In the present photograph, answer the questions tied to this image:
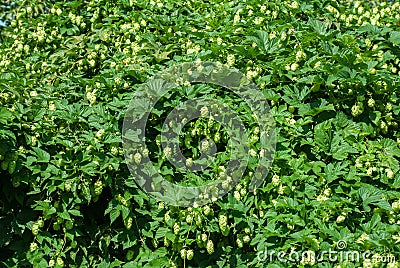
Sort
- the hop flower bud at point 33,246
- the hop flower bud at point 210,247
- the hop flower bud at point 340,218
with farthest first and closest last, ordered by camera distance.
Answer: the hop flower bud at point 33,246, the hop flower bud at point 210,247, the hop flower bud at point 340,218

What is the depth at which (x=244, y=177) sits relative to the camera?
2.39 m

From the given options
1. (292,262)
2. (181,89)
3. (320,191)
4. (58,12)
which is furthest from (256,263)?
(58,12)

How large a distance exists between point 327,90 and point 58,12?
1.86 metres

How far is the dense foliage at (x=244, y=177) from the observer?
222 centimetres

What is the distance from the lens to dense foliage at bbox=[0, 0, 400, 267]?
222 cm

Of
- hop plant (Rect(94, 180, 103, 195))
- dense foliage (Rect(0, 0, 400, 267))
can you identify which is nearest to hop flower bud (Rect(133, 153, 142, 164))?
dense foliage (Rect(0, 0, 400, 267))

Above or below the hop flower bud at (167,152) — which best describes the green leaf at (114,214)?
below

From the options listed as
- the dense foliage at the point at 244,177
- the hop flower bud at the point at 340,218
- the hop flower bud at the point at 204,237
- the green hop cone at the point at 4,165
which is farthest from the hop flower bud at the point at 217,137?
the green hop cone at the point at 4,165

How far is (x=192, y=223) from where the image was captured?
2.29 m

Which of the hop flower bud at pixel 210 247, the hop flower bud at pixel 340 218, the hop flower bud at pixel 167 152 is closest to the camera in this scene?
the hop flower bud at pixel 340 218

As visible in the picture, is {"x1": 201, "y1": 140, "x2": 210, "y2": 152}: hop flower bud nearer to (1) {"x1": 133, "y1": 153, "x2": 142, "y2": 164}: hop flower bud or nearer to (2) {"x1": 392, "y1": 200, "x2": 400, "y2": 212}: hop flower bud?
(1) {"x1": 133, "y1": 153, "x2": 142, "y2": 164}: hop flower bud

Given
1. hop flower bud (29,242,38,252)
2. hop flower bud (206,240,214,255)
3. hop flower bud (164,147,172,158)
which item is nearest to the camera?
hop flower bud (206,240,214,255)

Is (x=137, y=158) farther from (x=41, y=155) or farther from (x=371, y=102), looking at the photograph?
(x=371, y=102)

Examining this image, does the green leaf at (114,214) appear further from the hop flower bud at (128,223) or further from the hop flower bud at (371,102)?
the hop flower bud at (371,102)
